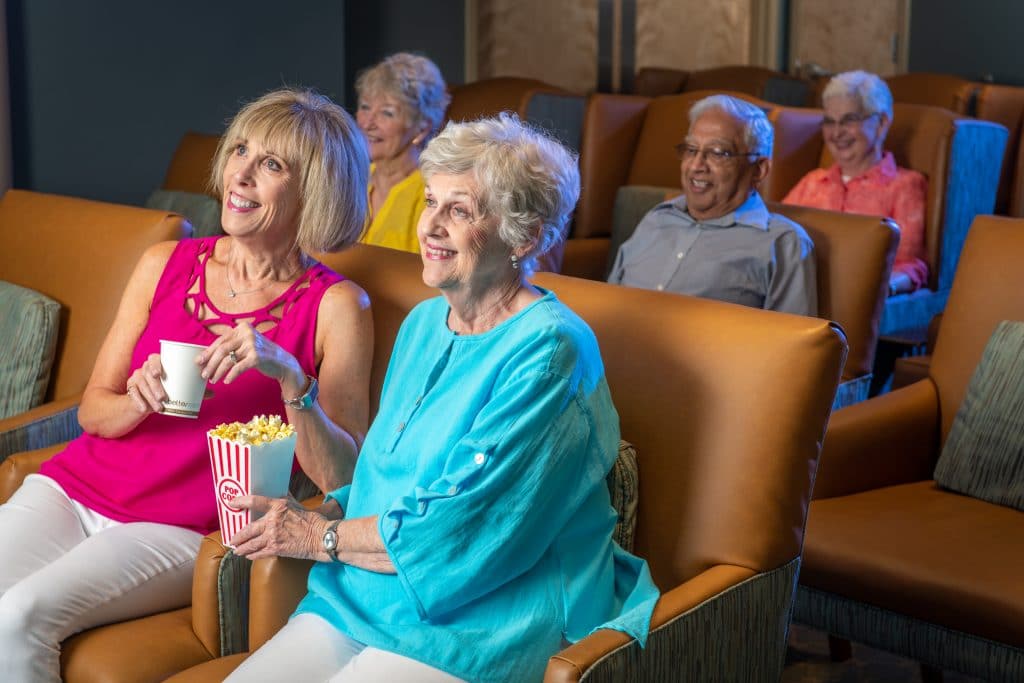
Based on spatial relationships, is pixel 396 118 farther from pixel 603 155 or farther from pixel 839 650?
pixel 839 650

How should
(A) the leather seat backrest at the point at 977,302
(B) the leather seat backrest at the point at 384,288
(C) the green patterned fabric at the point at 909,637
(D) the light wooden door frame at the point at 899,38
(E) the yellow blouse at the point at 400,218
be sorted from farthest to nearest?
(D) the light wooden door frame at the point at 899,38
(E) the yellow blouse at the point at 400,218
(A) the leather seat backrest at the point at 977,302
(B) the leather seat backrest at the point at 384,288
(C) the green patterned fabric at the point at 909,637

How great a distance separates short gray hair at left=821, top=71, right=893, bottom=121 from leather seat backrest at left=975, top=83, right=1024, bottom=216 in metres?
0.74

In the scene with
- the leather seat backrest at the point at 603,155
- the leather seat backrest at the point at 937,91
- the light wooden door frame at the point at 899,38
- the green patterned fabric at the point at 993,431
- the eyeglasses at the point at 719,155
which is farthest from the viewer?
the light wooden door frame at the point at 899,38

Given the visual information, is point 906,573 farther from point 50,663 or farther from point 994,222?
point 50,663

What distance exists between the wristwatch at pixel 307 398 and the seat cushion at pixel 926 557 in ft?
3.14

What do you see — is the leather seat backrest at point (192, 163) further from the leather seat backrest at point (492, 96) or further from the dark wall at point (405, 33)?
the dark wall at point (405, 33)

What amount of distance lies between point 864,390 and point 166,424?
5.46 ft

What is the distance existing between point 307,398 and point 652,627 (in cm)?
64

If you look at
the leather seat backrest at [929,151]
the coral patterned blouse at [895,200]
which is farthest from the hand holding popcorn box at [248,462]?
the leather seat backrest at [929,151]

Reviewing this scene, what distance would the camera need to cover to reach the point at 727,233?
302 centimetres

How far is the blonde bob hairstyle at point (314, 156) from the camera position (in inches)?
82.0

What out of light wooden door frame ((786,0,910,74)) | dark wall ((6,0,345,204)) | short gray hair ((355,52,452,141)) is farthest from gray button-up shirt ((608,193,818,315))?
light wooden door frame ((786,0,910,74))

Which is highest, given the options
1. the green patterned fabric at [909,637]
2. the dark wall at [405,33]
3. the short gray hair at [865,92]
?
the dark wall at [405,33]

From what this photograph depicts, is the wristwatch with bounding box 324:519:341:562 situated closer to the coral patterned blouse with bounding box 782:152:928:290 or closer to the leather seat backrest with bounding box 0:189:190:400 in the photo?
the leather seat backrest with bounding box 0:189:190:400
